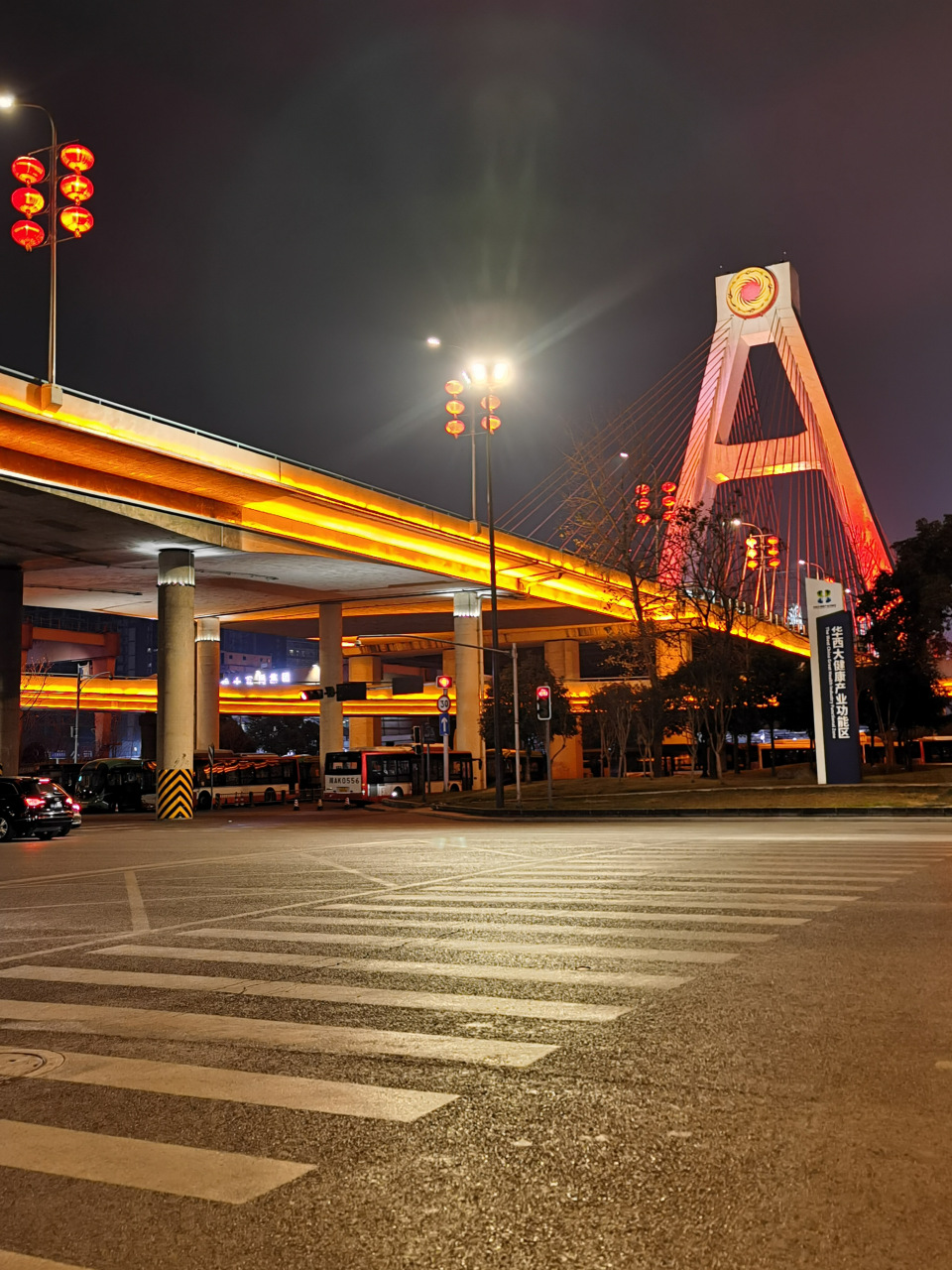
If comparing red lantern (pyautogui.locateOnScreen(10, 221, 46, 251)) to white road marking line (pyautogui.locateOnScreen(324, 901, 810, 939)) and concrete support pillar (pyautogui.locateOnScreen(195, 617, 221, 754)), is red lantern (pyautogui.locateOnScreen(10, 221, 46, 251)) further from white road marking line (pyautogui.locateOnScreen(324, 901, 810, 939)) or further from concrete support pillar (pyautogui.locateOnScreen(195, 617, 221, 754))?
concrete support pillar (pyautogui.locateOnScreen(195, 617, 221, 754))

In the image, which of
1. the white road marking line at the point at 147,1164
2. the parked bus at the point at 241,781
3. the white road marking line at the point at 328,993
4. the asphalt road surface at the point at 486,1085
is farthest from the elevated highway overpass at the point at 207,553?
the white road marking line at the point at 147,1164

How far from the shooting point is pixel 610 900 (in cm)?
1152

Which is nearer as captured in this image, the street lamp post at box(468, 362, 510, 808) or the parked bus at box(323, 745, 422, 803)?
the street lamp post at box(468, 362, 510, 808)

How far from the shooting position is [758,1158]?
4062mm

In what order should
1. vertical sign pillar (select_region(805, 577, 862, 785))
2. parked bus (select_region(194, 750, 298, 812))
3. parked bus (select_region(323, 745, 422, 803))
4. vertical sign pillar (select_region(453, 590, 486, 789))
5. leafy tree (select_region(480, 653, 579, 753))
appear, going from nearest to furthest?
vertical sign pillar (select_region(805, 577, 862, 785))
parked bus (select_region(323, 745, 422, 803))
parked bus (select_region(194, 750, 298, 812))
vertical sign pillar (select_region(453, 590, 486, 789))
leafy tree (select_region(480, 653, 579, 753))

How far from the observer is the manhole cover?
5.63 m

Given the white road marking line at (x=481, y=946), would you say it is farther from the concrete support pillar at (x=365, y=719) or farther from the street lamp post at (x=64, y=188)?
the concrete support pillar at (x=365, y=719)

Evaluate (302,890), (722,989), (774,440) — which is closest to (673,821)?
(302,890)

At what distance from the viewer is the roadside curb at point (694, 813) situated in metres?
27.6

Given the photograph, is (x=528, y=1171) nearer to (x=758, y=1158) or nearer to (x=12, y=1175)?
(x=758, y=1158)

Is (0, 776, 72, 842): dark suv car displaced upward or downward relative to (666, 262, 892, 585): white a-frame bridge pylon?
downward

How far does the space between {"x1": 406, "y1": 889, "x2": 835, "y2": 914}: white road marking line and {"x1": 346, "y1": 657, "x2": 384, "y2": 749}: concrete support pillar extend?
70.5 metres

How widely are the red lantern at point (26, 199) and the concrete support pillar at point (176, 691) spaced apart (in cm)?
1501

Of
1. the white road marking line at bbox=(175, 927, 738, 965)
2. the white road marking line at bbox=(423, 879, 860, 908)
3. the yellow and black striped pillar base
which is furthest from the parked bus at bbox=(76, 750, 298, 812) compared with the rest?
the white road marking line at bbox=(175, 927, 738, 965)
